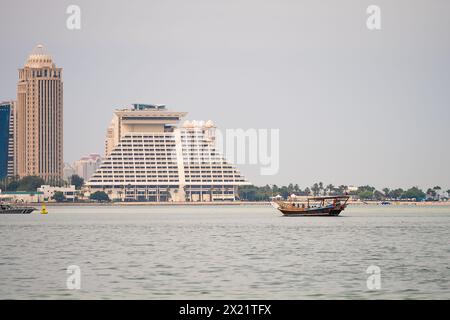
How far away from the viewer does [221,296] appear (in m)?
54.2

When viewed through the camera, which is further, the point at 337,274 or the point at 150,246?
the point at 150,246

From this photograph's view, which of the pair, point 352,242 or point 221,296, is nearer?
point 221,296

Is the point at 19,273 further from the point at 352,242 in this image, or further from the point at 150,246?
the point at 352,242

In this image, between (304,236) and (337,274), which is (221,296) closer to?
(337,274)

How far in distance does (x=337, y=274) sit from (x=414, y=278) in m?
4.95
